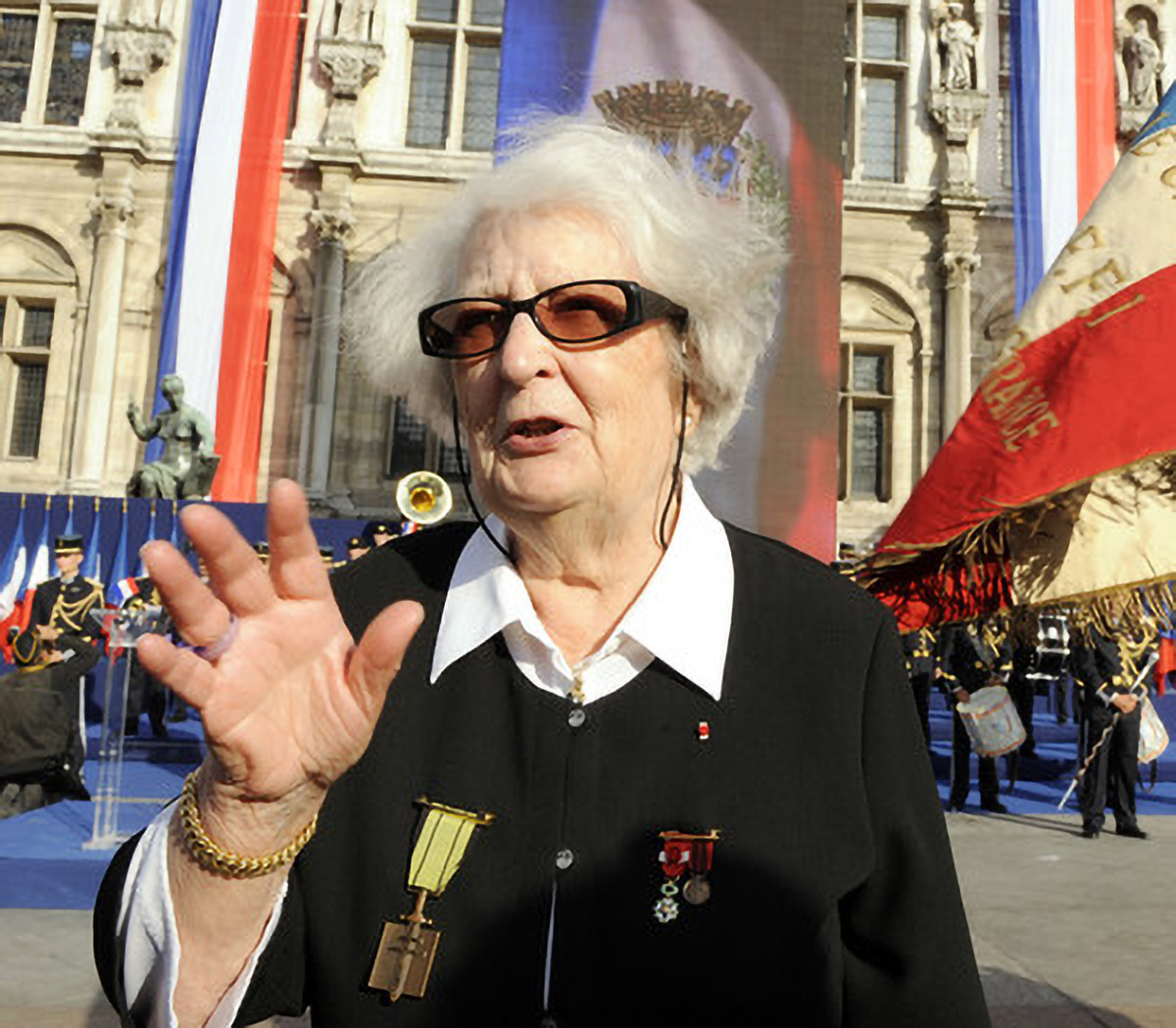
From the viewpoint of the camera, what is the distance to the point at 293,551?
3.69ft

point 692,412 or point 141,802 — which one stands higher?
point 692,412

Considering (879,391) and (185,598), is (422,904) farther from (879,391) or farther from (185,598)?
(879,391)

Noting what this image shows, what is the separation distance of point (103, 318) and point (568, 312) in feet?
55.0

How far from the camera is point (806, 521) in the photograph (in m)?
11.2

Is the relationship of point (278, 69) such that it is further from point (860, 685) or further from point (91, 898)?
point (860, 685)

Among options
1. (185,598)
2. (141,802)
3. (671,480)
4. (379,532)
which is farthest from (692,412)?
(379,532)

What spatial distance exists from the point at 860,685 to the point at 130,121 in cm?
1809

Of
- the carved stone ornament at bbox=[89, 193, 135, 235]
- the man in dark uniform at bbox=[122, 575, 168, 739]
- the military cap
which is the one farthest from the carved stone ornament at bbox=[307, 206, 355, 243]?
the military cap

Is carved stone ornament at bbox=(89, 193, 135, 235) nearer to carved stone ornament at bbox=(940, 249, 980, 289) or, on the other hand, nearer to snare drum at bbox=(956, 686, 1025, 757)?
carved stone ornament at bbox=(940, 249, 980, 289)

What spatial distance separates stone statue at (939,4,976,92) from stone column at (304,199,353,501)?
400 inches

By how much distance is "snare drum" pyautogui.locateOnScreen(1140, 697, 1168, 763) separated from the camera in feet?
25.6

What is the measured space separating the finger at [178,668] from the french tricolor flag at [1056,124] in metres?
13.9

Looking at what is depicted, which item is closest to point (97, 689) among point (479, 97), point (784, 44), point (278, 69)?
point (278, 69)

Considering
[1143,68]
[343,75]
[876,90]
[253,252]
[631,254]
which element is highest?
[1143,68]
